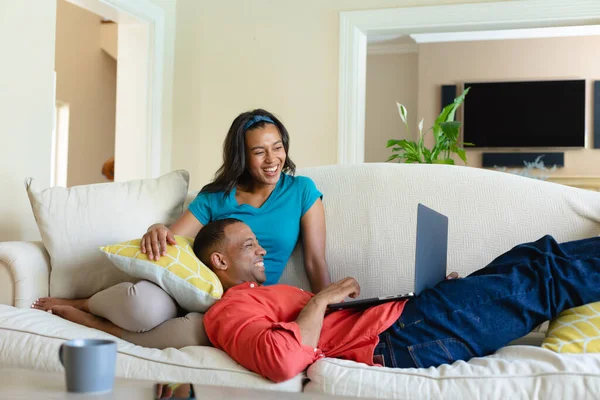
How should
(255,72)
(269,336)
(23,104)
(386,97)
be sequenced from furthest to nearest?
(386,97)
(255,72)
(23,104)
(269,336)

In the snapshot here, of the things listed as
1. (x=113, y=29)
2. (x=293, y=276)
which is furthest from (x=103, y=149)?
(x=293, y=276)

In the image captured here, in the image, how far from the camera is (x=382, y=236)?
2.25 metres

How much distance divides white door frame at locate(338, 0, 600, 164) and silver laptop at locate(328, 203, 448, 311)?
8.79 ft

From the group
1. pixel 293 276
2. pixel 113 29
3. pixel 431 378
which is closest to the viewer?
pixel 431 378

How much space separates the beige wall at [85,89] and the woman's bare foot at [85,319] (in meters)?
4.88

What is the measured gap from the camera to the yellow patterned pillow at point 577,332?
5.59 feet

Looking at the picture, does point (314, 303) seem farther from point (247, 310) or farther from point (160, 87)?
point (160, 87)

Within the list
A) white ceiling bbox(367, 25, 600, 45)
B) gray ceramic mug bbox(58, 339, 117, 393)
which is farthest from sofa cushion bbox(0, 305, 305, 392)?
white ceiling bbox(367, 25, 600, 45)

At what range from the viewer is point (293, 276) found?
230cm

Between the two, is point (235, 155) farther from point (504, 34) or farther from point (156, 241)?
point (504, 34)

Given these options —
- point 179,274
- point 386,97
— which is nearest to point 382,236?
point 179,274

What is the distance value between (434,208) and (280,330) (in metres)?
0.92

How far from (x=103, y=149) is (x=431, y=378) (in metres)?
5.95

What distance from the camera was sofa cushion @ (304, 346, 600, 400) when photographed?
148 cm
